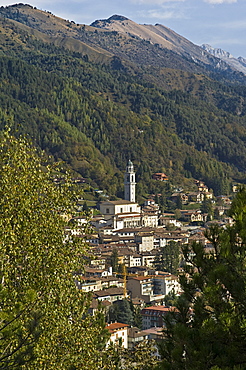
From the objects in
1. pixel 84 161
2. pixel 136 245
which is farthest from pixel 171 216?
pixel 84 161

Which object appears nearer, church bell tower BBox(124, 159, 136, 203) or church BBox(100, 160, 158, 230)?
church BBox(100, 160, 158, 230)

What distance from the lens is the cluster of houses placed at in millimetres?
55094

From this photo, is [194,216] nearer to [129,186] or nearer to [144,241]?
[129,186]

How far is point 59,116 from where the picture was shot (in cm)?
18850

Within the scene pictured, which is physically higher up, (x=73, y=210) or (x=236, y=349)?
(x=73, y=210)

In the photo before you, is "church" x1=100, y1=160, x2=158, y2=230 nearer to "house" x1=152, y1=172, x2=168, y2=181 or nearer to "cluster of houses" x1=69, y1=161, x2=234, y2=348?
"cluster of houses" x1=69, y1=161, x2=234, y2=348

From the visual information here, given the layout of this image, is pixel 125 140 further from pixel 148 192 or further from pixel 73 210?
pixel 73 210

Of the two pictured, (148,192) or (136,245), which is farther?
(148,192)

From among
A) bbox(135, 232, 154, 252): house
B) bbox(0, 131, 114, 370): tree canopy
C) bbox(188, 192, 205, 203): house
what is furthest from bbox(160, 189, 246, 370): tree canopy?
bbox(188, 192, 205, 203): house

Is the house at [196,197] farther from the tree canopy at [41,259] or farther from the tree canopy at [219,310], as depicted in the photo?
the tree canopy at [219,310]

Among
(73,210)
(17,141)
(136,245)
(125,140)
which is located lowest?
(136,245)

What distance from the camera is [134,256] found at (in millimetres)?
84500

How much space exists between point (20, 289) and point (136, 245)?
80390 mm

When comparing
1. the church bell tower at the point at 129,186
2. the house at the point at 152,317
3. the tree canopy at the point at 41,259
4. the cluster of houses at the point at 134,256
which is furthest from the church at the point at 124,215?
the tree canopy at the point at 41,259
